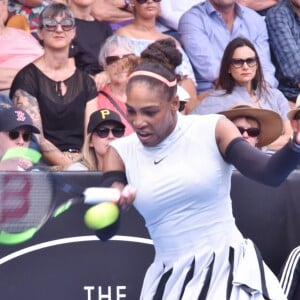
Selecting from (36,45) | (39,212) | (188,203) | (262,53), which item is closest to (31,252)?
(39,212)

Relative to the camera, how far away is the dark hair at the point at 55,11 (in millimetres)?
7684

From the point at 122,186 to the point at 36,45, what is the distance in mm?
3506

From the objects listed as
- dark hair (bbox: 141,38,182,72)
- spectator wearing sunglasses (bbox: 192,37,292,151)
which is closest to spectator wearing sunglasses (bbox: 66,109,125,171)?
dark hair (bbox: 141,38,182,72)

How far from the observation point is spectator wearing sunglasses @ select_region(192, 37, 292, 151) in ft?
26.1

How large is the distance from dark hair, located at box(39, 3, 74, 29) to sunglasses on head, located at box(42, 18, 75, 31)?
30mm

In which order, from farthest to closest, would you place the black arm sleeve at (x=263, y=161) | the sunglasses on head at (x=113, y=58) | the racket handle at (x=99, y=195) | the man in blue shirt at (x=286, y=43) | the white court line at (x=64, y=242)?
1. the man in blue shirt at (x=286, y=43)
2. the sunglasses on head at (x=113, y=58)
3. the white court line at (x=64, y=242)
4. the racket handle at (x=99, y=195)
5. the black arm sleeve at (x=263, y=161)

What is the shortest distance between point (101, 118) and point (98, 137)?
5.7 inches

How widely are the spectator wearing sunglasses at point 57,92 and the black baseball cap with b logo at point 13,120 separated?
377mm

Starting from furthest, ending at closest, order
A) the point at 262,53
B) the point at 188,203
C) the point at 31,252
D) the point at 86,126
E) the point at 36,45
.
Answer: the point at 262,53
the point at 36,45
the point at 86,126
the point at 31,252
the point at 188,203

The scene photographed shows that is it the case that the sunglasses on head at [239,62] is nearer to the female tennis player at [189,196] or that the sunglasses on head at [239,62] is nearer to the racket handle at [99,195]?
the female tennis player at [189,196]

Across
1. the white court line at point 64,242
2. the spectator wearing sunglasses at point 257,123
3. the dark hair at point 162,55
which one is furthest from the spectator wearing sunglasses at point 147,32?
the white court line at point 64,242

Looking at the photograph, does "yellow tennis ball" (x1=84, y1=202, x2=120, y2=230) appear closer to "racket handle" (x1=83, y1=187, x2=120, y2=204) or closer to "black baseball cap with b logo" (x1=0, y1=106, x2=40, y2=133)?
"racket handle" (x1=83, y1=187, x2=120, y2=204)

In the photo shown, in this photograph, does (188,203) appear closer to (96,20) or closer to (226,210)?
(226,210)

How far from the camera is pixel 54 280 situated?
620 centimetres
